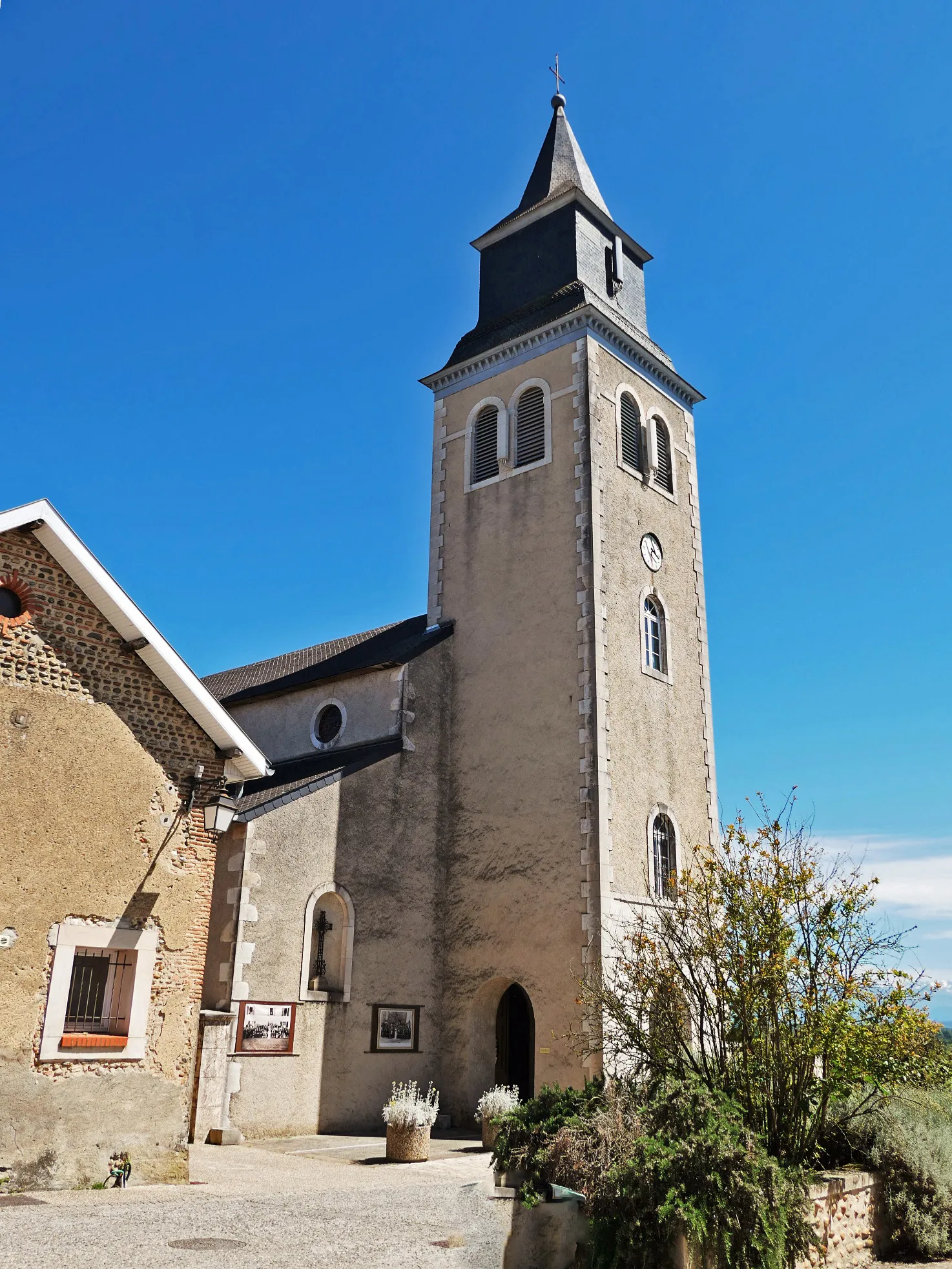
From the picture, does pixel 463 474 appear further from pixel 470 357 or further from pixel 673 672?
pixel 673 672

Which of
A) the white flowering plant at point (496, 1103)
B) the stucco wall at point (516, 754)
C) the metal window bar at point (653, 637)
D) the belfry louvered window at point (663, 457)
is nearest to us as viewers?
the white flowering plant at point (496, 1103)

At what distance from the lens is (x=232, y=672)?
26.7 metres

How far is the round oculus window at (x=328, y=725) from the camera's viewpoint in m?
20.1

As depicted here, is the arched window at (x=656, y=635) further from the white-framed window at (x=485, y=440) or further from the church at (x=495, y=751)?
the white-framed window at (x=485, y=440)

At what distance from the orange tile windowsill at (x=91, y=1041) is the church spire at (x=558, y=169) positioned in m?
19.1

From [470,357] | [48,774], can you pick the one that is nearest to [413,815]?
[48,774]

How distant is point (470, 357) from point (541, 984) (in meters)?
12.9

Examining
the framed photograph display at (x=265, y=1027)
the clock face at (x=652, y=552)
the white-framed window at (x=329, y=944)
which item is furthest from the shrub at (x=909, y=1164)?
the clock face at (x=652, y=552)

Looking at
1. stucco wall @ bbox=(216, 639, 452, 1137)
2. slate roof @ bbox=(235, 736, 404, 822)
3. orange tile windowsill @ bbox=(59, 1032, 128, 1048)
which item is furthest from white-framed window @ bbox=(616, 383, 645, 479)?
orange tile windowsill @ bbox=(59, 1032, 128, 1048)

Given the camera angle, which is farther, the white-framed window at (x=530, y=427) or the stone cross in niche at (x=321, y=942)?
the white-framed window at (x=530, y=427)

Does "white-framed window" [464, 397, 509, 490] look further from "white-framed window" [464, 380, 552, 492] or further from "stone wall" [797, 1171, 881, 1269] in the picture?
"stone wall" [797, 1171, 881, 1269]

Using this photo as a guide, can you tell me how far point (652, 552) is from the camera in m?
20.5

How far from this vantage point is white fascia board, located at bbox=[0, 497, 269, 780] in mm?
10719

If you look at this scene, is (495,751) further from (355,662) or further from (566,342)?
(566,342)
